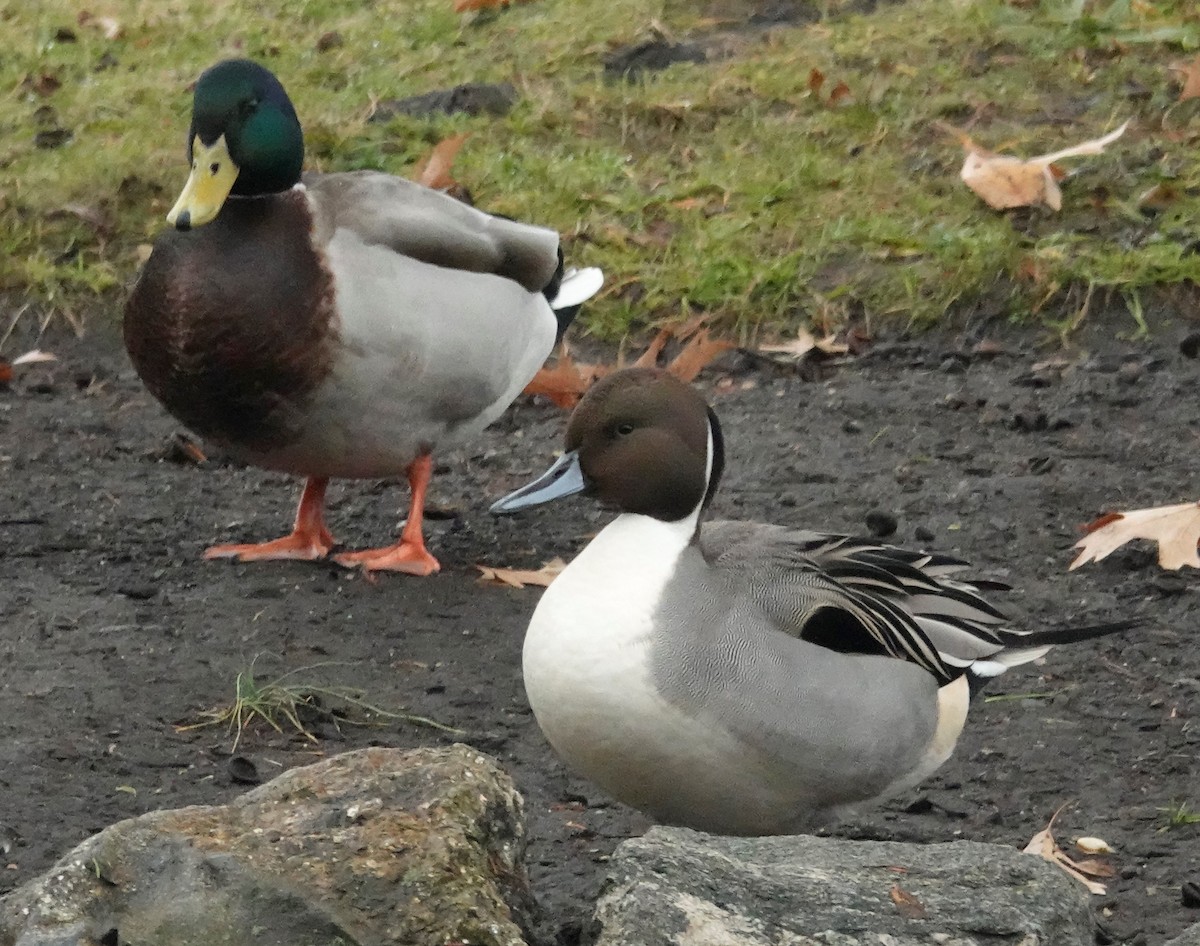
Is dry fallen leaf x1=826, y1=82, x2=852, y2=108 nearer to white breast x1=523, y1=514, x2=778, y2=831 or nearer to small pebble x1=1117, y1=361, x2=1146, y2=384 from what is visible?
small pebble x1=1117, y1=361, x2=1146, y2=384

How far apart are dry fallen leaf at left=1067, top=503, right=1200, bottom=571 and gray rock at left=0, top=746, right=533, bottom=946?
7.69 feet

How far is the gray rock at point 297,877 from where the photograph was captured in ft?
7.73

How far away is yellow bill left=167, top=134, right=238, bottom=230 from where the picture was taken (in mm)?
4527

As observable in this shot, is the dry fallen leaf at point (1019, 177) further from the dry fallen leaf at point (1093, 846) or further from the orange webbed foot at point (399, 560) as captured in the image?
the dry fallen leaf at point (1093, 846)

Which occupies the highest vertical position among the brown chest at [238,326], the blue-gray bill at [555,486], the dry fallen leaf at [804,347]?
the blue-gray bill at [555,486]

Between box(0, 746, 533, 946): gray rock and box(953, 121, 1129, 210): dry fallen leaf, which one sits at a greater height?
box(0, 746, 533, 946): gray rock

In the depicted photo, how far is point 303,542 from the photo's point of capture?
4863 millimetres

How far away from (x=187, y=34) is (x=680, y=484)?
571cm

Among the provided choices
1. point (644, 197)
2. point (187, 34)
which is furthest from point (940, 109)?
point (187, 34)

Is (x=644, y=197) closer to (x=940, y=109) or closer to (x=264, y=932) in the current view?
(x=940, y=109)

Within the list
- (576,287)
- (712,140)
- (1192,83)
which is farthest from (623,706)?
(1192,83)

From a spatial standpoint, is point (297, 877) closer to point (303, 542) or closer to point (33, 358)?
point (303, 542)

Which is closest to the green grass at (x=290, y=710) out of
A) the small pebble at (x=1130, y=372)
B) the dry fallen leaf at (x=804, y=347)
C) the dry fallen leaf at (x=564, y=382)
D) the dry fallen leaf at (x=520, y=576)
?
the dry fallen leaf at (x=520, y=576)

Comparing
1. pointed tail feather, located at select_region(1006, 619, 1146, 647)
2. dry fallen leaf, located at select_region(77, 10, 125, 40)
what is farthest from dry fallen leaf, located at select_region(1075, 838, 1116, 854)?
dry fallen leaf, located at select_region(77, 10, 125, 40)
